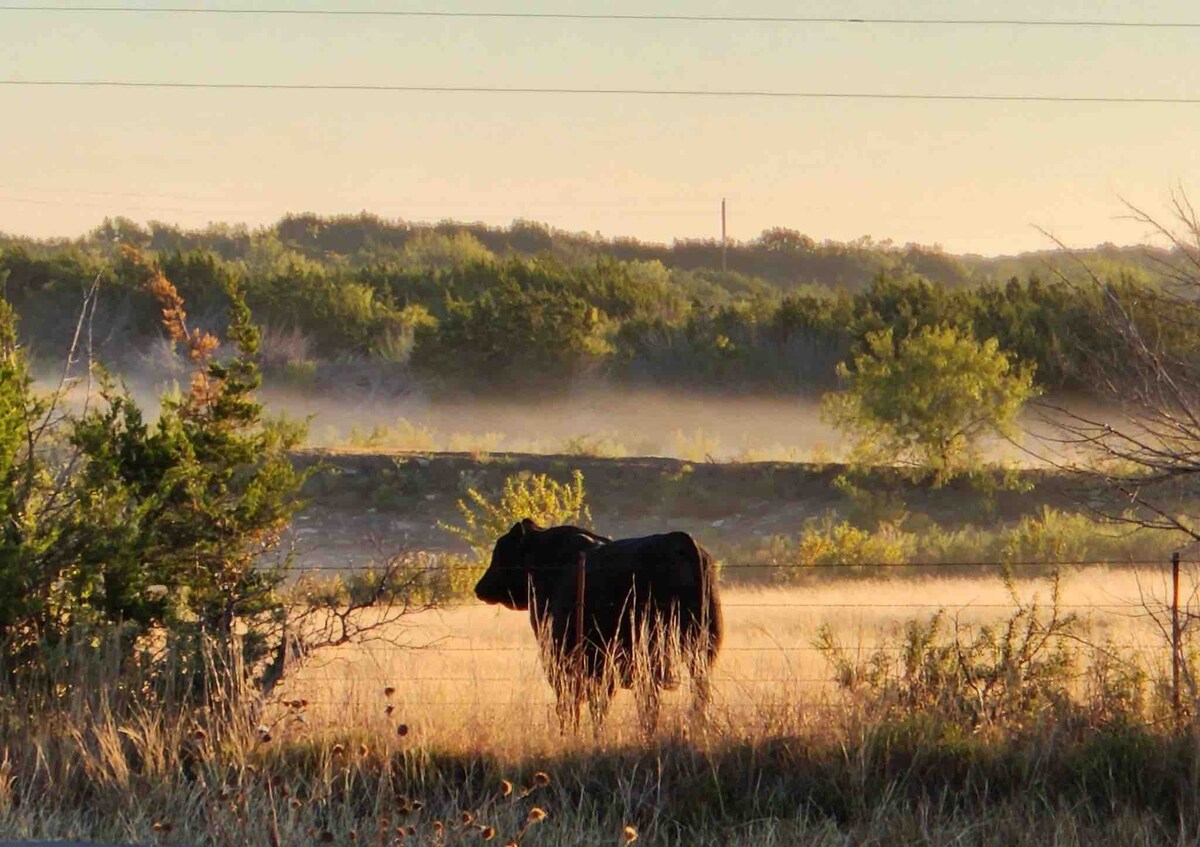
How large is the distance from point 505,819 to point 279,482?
13.0 ft

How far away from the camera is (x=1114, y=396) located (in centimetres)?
1041

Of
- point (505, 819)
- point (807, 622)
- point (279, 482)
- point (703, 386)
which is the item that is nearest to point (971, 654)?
point (505, 819)

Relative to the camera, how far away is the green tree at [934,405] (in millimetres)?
28812

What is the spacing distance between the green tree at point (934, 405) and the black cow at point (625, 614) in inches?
726

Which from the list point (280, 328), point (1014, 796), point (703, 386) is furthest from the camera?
point (280, 328)

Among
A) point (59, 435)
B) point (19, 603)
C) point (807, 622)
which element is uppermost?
point (59, 435)

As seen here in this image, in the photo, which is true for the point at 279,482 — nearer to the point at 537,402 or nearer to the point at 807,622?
the point at 807,622

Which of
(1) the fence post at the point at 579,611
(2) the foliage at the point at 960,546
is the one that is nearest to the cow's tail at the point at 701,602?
(1) the fence post at the point at 579,611

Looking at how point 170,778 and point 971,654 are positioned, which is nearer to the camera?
point 170,778

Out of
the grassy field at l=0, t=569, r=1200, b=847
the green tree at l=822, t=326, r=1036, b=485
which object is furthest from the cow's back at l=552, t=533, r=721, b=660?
the green tree at l=822, t=326, r=1036, b=485

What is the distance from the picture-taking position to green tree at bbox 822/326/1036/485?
94.5 ft

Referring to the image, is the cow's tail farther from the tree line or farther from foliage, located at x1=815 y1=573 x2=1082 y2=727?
the tree line

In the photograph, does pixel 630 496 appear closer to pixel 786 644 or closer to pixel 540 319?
pixel 786 644

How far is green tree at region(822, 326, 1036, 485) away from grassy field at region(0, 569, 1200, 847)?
1985 centimetres
